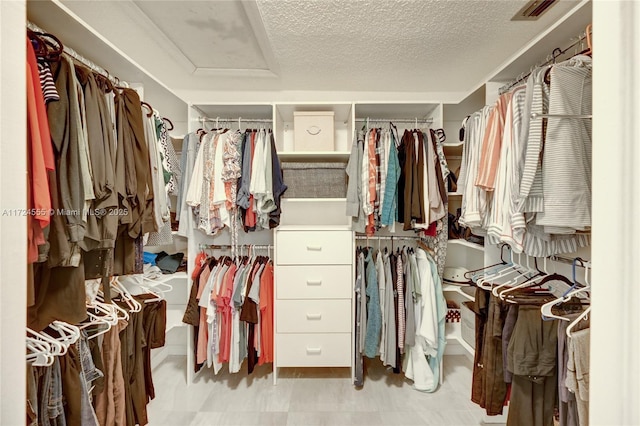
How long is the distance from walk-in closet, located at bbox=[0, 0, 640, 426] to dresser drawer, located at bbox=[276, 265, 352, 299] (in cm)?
2

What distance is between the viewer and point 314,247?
217 cm

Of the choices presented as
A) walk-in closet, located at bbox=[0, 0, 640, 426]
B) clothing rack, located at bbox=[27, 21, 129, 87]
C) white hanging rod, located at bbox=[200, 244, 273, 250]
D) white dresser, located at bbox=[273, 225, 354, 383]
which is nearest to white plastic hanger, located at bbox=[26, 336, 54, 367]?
walk-in closet, located at bbox=[0, 0, 640, 426]

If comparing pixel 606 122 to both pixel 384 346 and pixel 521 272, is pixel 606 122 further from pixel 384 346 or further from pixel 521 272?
pixel 384 346

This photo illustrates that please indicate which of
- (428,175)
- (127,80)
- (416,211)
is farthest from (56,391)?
(428,175)

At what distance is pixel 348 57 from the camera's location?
2109mm

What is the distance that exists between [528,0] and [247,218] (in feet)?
6.52

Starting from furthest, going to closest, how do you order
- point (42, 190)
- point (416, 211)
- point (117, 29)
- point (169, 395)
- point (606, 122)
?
1. point (169, 395)
2. point (416, 211)
3. point (117, 29)
4. point (42, 190)
5. point (606, 122)

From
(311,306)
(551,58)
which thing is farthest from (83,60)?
(551,58)

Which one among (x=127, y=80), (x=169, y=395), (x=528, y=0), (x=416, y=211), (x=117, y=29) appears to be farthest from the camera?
(x=169, y=395)

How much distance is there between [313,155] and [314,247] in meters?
0.66

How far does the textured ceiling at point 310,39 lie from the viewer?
161cm

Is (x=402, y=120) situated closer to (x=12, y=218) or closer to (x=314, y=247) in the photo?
(x=314, y=247)

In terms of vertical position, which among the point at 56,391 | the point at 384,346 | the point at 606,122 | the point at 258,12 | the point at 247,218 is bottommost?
the point at 384,346

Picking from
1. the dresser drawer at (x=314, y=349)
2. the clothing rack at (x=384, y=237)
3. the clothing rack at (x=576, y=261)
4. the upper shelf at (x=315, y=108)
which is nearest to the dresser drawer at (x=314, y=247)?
the clothing rack at (x=384, y=237)
